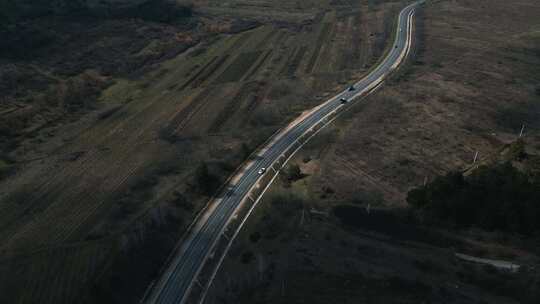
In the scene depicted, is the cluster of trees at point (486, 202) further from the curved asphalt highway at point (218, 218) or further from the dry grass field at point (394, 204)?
the curved asphalt highway at point (218, 218)

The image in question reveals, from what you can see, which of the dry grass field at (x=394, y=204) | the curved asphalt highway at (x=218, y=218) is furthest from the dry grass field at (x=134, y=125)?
the dry grass field at (x=394, y=204)

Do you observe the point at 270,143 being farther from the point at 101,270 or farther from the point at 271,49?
the point at 271,49

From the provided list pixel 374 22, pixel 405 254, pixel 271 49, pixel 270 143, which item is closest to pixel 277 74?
pixel 271 49

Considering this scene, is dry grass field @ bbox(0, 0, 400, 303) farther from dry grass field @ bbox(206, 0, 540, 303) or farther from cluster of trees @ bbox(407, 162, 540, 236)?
cluster of trees @ bbox(407, 162, 540, 236)

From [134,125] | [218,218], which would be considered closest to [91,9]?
[134,125]

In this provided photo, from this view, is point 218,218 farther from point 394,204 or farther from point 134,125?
point 134,125
